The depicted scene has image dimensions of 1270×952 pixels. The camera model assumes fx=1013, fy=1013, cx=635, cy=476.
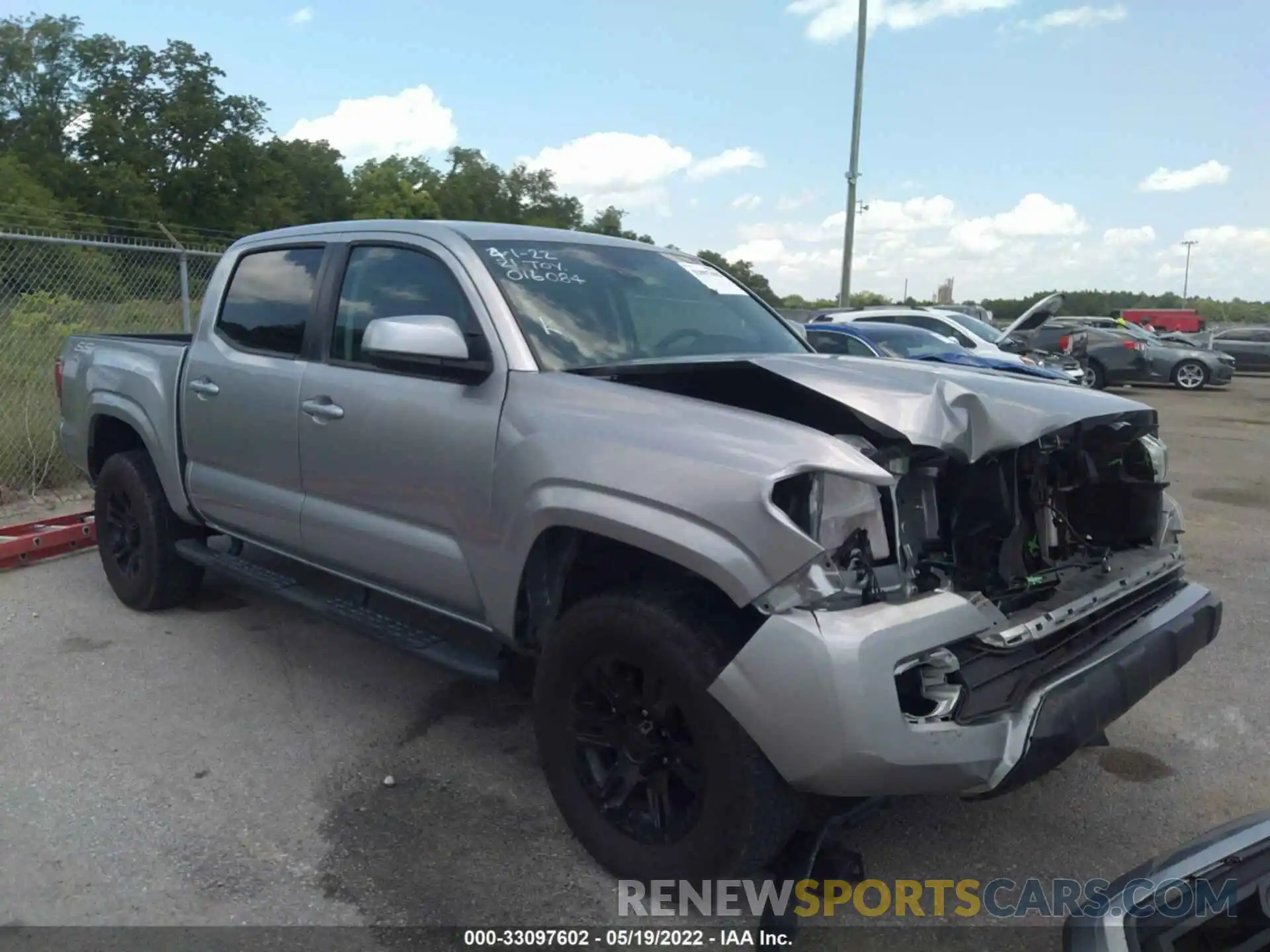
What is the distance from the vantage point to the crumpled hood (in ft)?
8.60

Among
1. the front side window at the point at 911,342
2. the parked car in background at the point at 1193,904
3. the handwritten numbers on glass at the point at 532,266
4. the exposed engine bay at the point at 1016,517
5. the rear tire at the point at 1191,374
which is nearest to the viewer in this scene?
the parked car in background at the point at 1193,904

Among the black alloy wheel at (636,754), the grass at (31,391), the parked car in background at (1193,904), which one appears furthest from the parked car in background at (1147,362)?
the parked car in background at (1193,904)

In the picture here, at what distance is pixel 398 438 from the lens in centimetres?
344

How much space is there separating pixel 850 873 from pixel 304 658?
9.24 ft

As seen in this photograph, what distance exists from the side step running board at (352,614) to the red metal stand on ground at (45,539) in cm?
169

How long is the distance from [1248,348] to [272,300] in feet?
101

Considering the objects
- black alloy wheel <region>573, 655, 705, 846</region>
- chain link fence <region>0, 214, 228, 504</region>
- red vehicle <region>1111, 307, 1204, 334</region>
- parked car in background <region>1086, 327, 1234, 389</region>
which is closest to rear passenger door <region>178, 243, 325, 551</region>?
black alloy wheel <region>573, 655, 705, 846</region>

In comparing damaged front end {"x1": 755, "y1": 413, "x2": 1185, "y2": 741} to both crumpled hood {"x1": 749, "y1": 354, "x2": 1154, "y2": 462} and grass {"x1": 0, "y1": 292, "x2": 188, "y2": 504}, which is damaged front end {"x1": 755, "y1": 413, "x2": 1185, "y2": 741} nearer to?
crumpled hood {"x1": 749, "y1": 354, "x2": 1154, "y2": 462}

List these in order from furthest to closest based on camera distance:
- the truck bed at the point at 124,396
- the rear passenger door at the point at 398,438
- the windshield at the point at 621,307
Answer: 1. the truck bed at the point at 124,396
2. the windshield at the point at 621,307
3. the rear passenger door at the point at 398,438

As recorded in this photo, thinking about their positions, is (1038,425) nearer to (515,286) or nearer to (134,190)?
(515,286)

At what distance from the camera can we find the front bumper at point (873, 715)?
7.51 ft

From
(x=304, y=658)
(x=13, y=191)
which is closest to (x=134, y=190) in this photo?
(x=13, y=191)

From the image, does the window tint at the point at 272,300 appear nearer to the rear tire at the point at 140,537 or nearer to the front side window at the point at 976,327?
the rear tire at the point at 140,537

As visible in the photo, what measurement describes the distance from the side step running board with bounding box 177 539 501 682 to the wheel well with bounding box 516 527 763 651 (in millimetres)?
232
